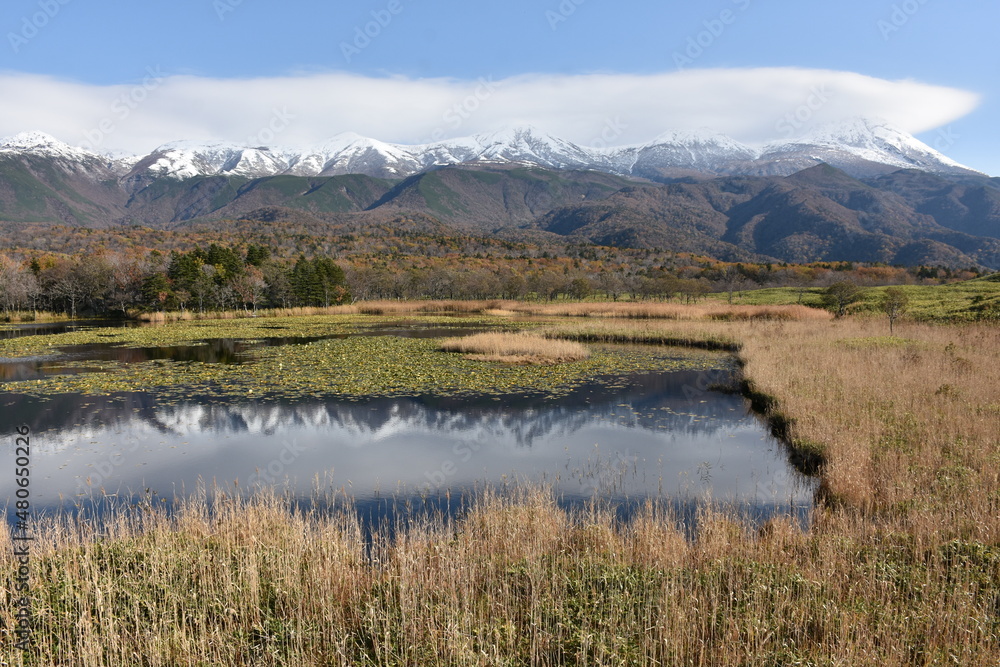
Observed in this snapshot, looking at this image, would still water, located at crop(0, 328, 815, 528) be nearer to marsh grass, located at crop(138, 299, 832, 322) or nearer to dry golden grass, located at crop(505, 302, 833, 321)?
dry golden grass, located at crop(505, 302, 833, 321)

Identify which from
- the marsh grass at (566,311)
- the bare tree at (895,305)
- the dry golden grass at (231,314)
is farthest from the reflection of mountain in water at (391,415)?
the dry golden grass at (231,314)

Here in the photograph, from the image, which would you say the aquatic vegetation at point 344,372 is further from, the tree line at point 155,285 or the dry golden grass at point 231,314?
the tree line at point 155,285

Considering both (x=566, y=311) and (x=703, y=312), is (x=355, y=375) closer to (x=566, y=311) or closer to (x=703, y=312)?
(x=703, y=312)

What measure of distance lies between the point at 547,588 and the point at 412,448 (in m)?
11.1

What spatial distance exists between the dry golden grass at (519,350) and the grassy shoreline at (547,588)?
24489 mm

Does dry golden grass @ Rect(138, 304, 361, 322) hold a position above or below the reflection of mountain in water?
above

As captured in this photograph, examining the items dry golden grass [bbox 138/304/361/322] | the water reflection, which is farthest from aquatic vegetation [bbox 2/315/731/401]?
dry golden grass [bbox 138/304/361/322]

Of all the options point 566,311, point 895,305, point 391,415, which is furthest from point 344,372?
point 566,311

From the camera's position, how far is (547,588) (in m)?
8.27

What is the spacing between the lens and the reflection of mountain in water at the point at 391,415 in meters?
20.9

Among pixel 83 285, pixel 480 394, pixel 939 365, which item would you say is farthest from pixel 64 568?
pixel 83 285

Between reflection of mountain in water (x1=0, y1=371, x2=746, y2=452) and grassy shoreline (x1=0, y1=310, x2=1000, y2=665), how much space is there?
8.82 metres

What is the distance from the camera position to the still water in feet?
48.3

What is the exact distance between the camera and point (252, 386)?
28422 mm
